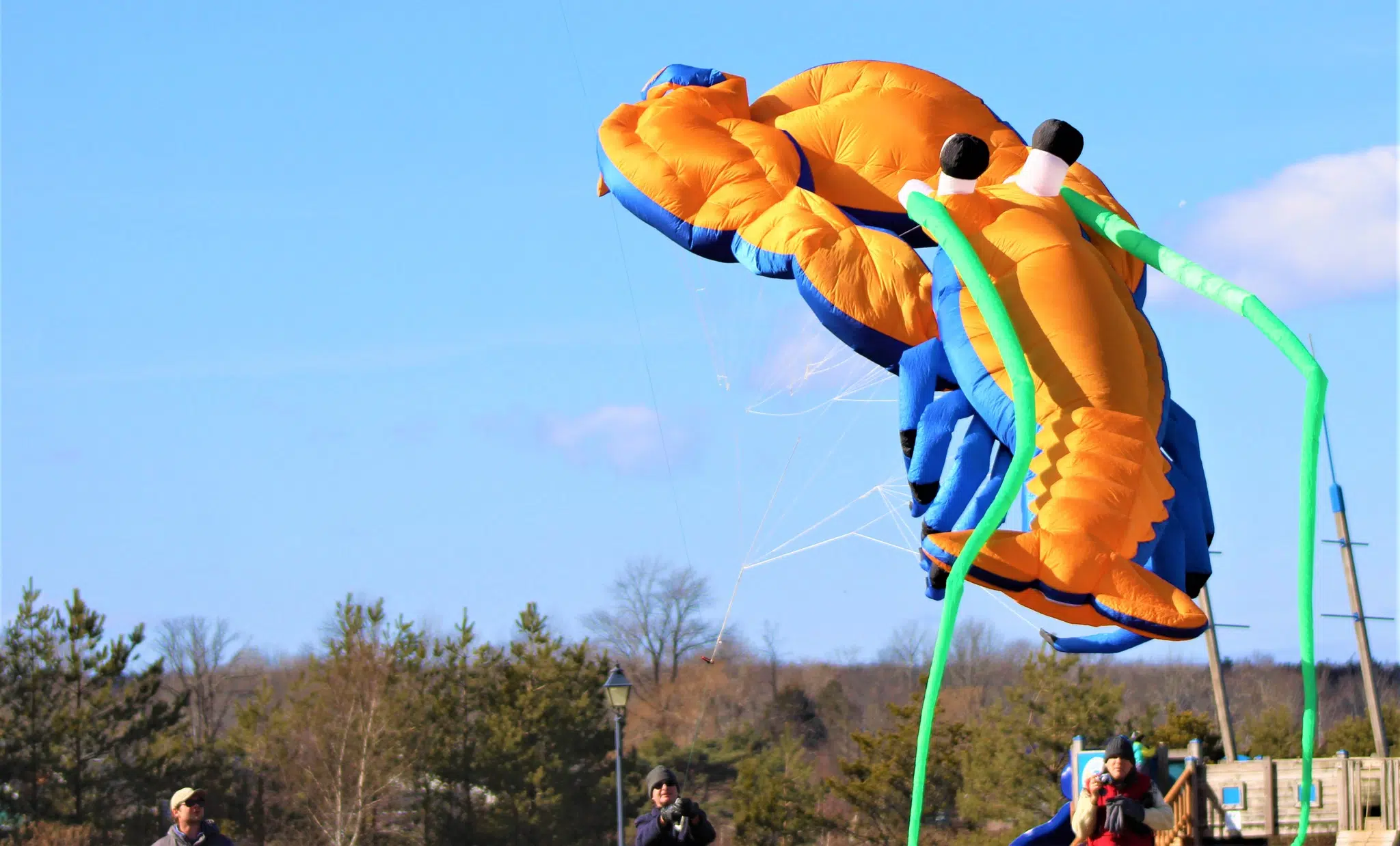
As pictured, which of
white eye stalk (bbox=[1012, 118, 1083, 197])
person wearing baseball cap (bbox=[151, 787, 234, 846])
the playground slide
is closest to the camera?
person wearing baseball cap (bbox=[151, 787, 234, 846])

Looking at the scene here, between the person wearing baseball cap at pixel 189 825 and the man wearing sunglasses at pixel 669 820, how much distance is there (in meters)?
2.05

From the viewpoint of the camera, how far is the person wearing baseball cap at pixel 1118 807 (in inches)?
356

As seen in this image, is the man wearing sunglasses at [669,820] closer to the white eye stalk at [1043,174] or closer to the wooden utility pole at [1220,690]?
the white eye stalk at [1043,174]

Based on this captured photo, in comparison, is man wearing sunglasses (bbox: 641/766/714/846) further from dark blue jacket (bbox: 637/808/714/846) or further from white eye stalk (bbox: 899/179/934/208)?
white eye stalk (bbox: 899/179/934/208)

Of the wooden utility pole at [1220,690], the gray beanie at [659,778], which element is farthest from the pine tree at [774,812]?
the gray beanie at [659,778]

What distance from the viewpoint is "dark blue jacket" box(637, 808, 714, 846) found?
354 inches

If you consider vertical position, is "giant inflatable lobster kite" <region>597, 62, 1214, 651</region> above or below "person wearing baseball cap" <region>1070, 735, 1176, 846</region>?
above

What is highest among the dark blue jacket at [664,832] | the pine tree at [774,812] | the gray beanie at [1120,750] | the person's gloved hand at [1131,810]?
the gray beanie at [1120,750]

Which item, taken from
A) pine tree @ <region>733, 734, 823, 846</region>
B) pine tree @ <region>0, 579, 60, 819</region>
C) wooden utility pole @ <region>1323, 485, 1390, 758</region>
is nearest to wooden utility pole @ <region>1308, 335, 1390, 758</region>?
wooden utility pole @ <region>1323, 485, 1390, 758</region>

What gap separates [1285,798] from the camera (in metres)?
23.5

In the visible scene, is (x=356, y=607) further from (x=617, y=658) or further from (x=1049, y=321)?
(x=1049, y=321)

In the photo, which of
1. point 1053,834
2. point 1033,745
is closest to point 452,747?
point 1033,745

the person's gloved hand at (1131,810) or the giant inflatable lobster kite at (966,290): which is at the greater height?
the giant inflatable lobster kite at (966,290)

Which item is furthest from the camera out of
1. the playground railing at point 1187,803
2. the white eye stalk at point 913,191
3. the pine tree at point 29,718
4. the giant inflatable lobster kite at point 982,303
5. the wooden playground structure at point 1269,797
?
the pine tree at point 29,718
